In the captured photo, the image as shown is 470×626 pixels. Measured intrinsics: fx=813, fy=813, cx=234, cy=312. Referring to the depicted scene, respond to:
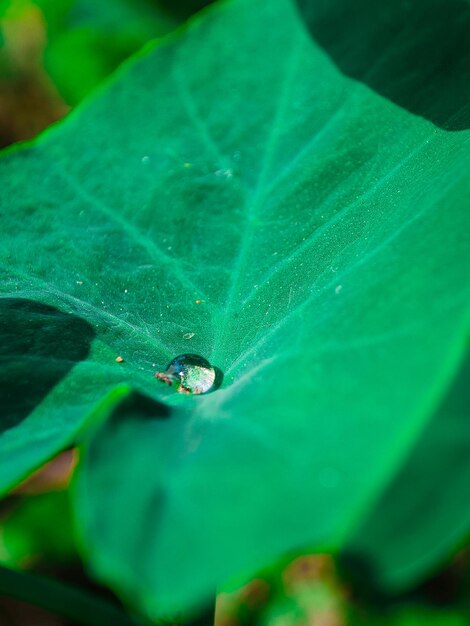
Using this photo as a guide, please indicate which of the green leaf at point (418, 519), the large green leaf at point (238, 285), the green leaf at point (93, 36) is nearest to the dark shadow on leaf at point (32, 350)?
the large green leaf at point (238, 285)

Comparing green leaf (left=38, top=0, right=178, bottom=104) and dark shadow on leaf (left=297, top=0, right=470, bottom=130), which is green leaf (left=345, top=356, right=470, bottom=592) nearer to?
dark shadow on leaf (left=297, top=0, right=470, bottom=130)

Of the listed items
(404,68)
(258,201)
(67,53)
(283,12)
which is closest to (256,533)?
(258,201)

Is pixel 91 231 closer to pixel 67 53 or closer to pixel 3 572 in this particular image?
pixel 3 572

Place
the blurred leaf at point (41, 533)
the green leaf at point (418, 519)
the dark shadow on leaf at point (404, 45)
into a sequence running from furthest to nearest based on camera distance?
the blurred leaf at point (41, 533) → the dark shadow on leaf at point (404, 45) → the green leaf at point (418, 519)

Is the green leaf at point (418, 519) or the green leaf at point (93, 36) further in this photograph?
the green leaf at point (93, 36)

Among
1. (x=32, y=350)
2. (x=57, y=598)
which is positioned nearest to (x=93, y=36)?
(x=32, y=350)

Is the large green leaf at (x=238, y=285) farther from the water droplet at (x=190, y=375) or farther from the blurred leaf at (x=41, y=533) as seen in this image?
the blurred leaf at (x=41, y=533)

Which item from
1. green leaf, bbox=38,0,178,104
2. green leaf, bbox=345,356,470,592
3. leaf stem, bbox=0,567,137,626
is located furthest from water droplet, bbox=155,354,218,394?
green leaf, bbox=38,0,178,104

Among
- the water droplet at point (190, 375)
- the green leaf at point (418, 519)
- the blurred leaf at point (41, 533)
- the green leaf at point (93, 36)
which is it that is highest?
the green leaf at point (418, 519)
